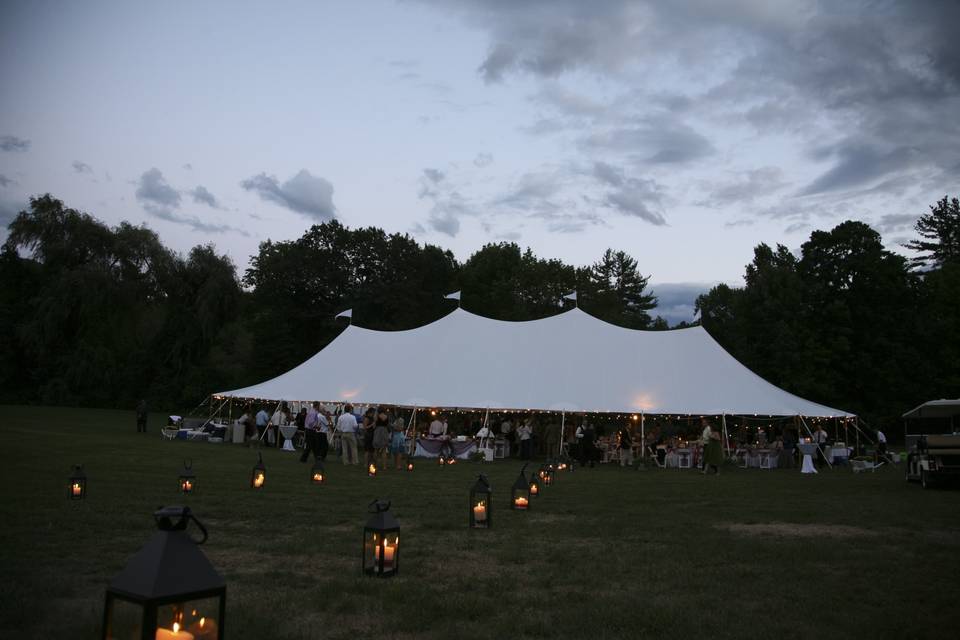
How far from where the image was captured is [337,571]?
5.26 metres

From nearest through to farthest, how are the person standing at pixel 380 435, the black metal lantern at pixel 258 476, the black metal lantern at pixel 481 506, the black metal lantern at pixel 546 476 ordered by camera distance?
1. the black metal lantern at pixel 481 506
2. the black metal lantern at pixel 258 476
3. the black metal lantern at pixel 546 476
4. the person standing at pixel 380 435

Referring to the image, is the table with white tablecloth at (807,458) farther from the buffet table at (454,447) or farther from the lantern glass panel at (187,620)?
the lantern glass panel at (187,620)

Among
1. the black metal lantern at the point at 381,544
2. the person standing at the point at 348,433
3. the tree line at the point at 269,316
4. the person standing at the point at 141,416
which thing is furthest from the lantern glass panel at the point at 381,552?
the tree line at the point at 269,316

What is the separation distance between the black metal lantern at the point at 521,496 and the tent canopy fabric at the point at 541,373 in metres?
9.87

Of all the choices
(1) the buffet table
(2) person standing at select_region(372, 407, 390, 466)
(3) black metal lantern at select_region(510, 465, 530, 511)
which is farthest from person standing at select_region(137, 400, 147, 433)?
(3) black metal lantern at select_region(510, 465, 530, 511)

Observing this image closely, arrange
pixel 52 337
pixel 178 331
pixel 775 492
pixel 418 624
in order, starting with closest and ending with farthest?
1. pixel 418 624
2. pixel 775 492
3. pixel 52 337
4. pixel 178 331

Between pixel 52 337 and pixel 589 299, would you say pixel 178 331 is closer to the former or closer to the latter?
pixel 52 337

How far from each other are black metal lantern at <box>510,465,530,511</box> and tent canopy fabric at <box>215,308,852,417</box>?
9.87 m

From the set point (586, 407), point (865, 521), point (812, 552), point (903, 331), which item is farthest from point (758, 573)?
point (903, 331)

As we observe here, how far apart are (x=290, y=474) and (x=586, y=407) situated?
8.66 metres

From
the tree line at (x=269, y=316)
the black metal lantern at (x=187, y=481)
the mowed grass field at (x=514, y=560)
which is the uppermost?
the tree line at (x=269, y=316)

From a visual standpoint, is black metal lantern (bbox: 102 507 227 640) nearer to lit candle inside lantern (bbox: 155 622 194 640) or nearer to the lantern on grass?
lit candle inside lantern (bbox: 155 622 194 640)

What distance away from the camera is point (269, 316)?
39469 mm

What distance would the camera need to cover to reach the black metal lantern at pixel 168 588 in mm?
2752
